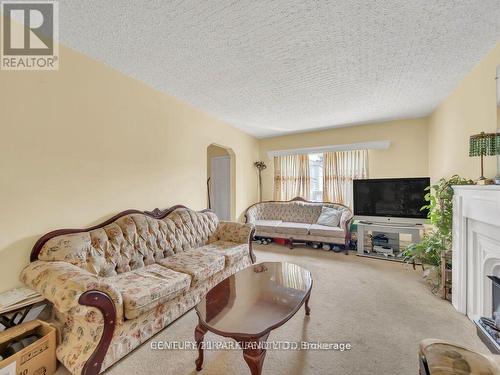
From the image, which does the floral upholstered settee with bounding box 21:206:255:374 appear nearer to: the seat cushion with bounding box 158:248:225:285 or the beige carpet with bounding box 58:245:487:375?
the seat cushion with bounding box 158:248:225:285

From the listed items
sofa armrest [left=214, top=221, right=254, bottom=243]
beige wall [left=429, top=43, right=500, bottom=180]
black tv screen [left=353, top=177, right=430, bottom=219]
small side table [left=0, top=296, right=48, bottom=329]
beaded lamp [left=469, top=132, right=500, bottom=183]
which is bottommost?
small side table [left=0, top=296, right=48, bottom=329]

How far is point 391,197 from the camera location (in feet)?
12.5

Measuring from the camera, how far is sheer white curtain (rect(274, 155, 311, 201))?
17.0ft

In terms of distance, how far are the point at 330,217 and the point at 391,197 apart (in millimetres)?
1116

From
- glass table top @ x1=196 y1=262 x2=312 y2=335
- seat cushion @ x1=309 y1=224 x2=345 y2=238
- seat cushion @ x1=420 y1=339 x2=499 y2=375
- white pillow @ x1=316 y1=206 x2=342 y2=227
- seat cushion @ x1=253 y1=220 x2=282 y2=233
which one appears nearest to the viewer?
seat cushion @ x1=420 y1=339 x2=499 y2=375

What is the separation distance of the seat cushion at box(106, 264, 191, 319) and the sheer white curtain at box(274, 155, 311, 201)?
12.2 feet

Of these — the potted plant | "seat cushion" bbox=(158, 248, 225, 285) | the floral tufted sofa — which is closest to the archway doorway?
the floral tufted sofa

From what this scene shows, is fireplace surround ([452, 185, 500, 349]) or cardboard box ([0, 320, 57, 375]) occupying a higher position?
fireplace surround ([452, 185, 500, 349])

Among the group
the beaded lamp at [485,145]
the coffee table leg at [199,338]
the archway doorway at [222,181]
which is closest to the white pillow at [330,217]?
the archway doorway at [222,181]

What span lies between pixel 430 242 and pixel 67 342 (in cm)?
379

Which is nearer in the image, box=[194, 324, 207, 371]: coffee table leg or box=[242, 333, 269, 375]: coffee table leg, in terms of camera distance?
box=[242, 333, 269, 375]: coffee table leg

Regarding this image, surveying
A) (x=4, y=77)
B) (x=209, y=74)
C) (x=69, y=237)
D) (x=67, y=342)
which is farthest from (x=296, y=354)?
(x=4, y=77)

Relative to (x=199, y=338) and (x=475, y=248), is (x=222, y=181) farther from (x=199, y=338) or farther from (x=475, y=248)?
(x=475, y=248)

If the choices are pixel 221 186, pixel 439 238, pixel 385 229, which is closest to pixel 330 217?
pixel 385 229
